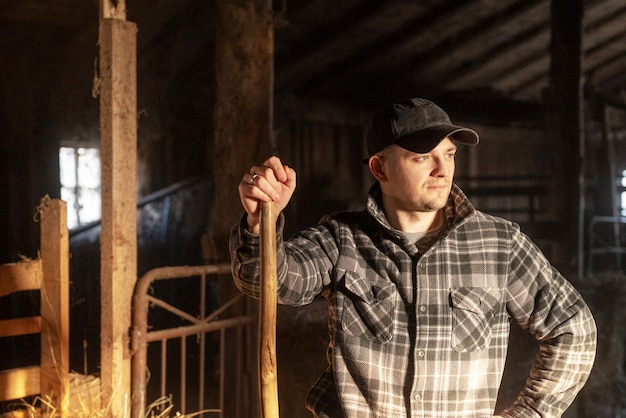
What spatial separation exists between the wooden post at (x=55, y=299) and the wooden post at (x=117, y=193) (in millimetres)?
233

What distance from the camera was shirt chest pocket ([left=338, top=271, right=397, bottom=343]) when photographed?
213cm

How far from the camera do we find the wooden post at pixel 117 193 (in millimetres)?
3803

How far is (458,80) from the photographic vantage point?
11.9 meters

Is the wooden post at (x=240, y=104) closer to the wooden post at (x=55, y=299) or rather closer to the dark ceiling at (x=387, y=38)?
the wooden post at (x=55, y=299)

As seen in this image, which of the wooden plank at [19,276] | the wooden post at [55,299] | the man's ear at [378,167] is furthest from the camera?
the wooden post at [55,299]

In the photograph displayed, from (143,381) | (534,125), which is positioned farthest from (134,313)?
(534,125)

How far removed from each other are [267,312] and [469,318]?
66 cm

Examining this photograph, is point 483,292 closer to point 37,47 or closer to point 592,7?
point 37,47

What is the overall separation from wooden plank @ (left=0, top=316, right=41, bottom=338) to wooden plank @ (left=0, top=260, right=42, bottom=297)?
17 centimetres

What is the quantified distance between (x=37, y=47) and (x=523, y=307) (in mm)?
7022

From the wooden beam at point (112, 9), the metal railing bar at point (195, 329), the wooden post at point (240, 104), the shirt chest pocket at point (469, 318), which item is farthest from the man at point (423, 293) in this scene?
the wooden post at point (240, 104)

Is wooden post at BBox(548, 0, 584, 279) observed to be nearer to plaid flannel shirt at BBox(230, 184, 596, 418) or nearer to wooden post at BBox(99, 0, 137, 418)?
wooden post at BBox(99, 0, 137, 418)

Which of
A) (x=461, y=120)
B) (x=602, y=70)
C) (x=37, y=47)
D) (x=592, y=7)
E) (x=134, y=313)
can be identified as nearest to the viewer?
(x=134, y=313)

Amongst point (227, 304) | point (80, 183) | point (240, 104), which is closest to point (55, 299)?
point (227, 304)
